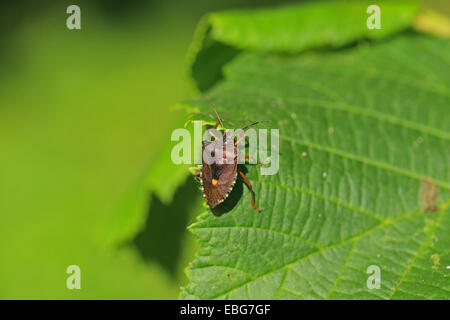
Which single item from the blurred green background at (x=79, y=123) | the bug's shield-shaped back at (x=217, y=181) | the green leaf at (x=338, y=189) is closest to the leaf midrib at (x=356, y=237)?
the green leaf at (x=338, y=189)

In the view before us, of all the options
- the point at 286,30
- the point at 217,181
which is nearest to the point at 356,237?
the point at 217,181

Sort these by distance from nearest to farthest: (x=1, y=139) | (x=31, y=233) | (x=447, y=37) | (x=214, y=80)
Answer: (x=447, y=37)
(x=214, y=80)
(x=31, y=233)
(x=1, y=139)

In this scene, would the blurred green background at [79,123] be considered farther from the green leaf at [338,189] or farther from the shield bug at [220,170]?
the green leaf at [338,189]

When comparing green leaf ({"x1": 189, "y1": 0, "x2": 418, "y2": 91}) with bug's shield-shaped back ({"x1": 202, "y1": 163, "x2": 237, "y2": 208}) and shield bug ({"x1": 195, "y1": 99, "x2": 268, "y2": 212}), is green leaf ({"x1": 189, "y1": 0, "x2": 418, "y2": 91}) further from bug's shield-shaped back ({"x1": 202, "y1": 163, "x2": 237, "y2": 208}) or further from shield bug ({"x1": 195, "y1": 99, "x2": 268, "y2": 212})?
bug's shield-shaped back ({"x1": 202, "y1": 163, "x2": 237, "y2": 208})

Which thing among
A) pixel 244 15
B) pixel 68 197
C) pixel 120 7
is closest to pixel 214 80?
pixel 244 15

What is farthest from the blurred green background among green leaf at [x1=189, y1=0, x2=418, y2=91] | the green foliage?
the green foliage

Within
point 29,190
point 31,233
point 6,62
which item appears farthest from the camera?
point 6,62

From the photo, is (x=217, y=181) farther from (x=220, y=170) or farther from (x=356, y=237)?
(x=356, y=237)
